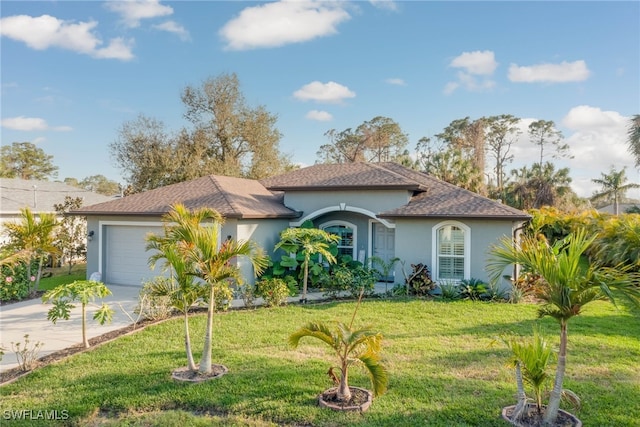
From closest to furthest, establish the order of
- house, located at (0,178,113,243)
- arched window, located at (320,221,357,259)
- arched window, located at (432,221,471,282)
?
arched window, located at (432,221,471,282) → arched window, located at (320,221,357,259) → house, located at (0,178,113,243)

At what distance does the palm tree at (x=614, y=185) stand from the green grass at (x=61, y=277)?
49.8 m

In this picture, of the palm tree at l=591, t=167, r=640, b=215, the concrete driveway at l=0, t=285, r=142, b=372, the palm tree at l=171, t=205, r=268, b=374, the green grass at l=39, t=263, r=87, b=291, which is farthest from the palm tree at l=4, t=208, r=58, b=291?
the palm tree at l=591, t=167, r=640, b=215

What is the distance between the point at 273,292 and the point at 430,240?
5908mm

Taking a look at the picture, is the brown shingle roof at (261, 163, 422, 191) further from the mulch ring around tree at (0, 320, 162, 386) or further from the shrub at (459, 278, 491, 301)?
the mulch ring around tree at (0, 320, 162, 386)

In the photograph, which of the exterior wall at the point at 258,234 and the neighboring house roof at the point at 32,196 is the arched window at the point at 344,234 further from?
the neighboring house roof at the point at 32,196

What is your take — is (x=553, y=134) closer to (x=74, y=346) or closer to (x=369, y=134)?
(x=369, y=134)

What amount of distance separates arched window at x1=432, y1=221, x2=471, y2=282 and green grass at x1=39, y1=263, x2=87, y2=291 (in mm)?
14604

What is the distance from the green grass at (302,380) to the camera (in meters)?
5.21

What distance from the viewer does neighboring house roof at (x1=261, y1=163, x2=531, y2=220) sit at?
1309cm

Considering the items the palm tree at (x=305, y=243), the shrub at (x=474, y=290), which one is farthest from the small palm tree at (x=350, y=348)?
the shrub at (x=474, y=290)

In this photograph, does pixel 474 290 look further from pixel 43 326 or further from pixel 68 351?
pixel 43 326

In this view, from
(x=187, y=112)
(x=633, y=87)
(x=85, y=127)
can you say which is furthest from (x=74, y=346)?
(x=187, y=112)

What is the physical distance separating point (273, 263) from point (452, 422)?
9978mm

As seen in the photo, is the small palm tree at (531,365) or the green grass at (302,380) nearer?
the small palm tree at (531,365)
